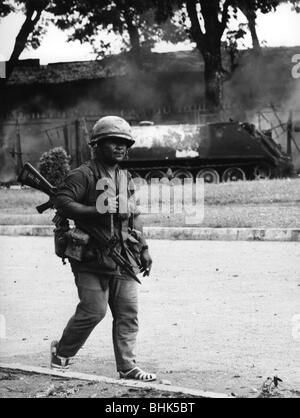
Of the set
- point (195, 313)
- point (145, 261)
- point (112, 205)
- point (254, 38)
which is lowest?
point (195, 313)

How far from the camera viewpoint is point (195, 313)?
8125mm

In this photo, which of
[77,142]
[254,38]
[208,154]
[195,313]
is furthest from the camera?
[254,38]

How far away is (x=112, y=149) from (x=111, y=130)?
0.11 metres

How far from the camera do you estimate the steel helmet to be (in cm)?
544

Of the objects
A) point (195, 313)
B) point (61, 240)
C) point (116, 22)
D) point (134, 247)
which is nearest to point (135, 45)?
point (116, 22)

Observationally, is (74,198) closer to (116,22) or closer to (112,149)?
(112,149)

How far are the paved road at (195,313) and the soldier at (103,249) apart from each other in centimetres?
37

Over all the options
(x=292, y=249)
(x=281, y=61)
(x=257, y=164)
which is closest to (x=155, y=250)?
(x=292, y=249)

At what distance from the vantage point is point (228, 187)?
20.9 meters

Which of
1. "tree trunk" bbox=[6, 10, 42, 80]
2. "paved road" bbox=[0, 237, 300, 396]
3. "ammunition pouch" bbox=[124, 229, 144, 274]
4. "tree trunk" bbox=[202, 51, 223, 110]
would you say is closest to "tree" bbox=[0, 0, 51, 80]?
"tree trunk" bbox=[6, 10, 42, 80]

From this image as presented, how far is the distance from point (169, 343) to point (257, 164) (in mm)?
20804

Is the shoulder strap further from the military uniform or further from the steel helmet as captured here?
the steel helmet

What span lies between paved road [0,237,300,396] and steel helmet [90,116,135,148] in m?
1.41

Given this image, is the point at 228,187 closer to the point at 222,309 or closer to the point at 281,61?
the point at 222,309
